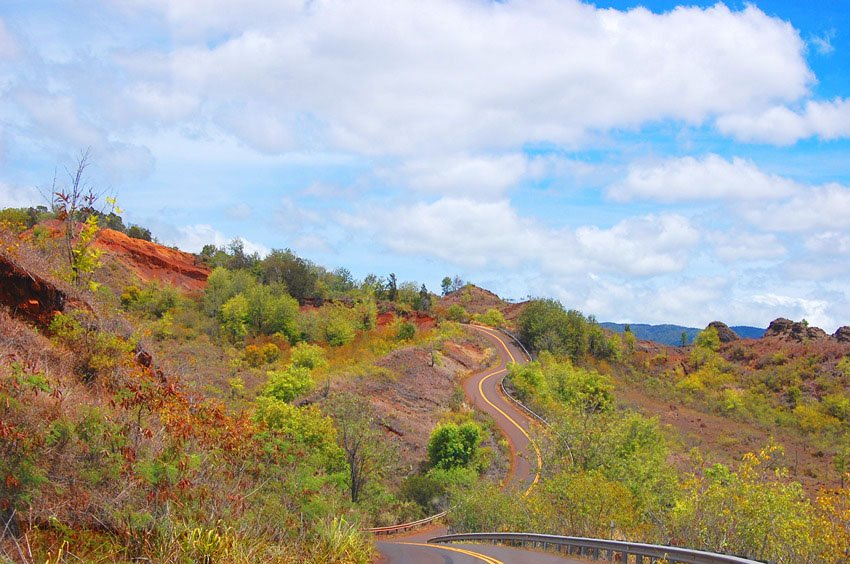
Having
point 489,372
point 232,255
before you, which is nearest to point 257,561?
point 489,372

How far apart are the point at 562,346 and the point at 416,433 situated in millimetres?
49581

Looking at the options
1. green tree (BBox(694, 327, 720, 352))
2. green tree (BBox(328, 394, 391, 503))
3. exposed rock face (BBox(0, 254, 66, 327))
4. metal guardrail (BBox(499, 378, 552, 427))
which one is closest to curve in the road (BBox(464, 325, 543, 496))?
metal guardrail (BBox(499, 378, 552, 427))

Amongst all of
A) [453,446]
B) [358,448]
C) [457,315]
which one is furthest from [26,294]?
[457,315]

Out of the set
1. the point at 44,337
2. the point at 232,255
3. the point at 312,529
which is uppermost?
the point at 232,255

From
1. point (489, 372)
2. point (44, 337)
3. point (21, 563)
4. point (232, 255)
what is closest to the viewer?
point (21, 563)

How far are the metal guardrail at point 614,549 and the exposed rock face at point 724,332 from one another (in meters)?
121

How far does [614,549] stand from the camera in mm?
13297

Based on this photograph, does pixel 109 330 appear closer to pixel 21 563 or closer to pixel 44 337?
pixel 44 337

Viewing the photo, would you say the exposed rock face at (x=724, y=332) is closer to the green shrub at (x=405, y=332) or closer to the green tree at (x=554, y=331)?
the green tree at (x=554, y=331)

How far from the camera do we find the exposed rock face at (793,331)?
119644 mm

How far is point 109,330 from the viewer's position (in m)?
15.7

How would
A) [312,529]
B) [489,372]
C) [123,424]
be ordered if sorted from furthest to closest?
[489,372] → [312,529] → [123,424]

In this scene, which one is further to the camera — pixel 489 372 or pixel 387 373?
pixel 489 372

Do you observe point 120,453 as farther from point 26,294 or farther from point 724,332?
point 724,332
